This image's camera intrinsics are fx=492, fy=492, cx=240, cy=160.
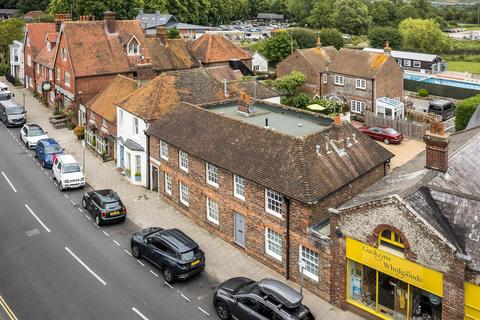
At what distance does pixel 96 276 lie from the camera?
23.6 metres

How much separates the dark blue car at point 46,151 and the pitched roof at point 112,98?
14.5 feet

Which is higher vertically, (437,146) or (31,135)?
(437,146)

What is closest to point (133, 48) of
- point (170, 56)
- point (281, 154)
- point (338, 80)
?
point (170, 56)

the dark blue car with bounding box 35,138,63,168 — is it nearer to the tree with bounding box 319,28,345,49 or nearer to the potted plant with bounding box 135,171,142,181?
the potted plant with bounding box 135,171,142,181

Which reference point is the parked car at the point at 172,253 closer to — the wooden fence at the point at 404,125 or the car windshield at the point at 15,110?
the wooden fence at the point at 404,125

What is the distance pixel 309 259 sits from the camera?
875 inches

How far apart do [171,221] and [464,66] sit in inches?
3487

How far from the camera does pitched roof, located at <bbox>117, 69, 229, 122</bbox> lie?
3453 centimetres

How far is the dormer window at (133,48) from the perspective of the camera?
166ft

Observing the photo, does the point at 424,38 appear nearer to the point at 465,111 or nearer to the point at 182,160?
the point at 465,111

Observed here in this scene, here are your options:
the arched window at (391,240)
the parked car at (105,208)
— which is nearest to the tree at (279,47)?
the parked car at (105,208)

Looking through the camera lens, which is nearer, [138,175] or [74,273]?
[74,273]

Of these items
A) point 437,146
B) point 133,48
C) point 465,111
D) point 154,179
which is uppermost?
point 133,48

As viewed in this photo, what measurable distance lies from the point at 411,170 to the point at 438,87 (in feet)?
169
